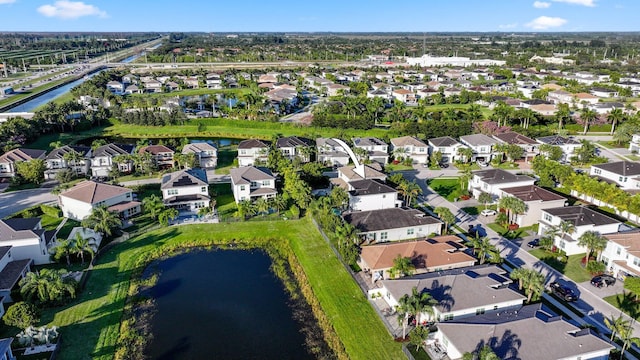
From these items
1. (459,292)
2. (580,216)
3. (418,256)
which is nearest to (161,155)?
(418,256)

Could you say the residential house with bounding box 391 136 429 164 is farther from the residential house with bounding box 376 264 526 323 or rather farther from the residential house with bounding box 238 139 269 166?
the residential house with bounding box 376 264 526 323

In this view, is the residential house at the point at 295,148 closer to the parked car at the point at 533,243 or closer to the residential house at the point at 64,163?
the residential house at the point at 64,163

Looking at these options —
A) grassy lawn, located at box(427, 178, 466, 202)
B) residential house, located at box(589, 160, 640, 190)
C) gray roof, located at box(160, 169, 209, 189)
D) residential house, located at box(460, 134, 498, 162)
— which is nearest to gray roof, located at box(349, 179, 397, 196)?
grassy lawn, located at box(427, 178, 466, 202)

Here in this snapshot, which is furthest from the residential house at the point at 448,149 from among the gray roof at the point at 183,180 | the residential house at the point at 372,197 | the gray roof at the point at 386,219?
the gray roof at the point at 183,180

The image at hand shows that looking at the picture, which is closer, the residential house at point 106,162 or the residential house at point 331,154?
the residential house at point 106,162

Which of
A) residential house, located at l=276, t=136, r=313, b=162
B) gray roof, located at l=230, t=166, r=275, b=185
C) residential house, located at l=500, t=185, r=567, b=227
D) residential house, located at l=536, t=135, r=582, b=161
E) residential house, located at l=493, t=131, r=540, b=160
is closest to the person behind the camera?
residential house, located at l=500, t=185, r=567, b=227

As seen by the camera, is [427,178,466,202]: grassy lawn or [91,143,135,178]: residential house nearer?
[427,178,466,202]: grassy lawn

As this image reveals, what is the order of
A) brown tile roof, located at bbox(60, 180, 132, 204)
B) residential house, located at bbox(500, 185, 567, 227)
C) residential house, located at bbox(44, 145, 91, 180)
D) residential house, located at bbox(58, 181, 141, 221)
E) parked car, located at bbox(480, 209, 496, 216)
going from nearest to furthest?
residential house, located at bbox(500, 185, 567, 227), residential house, located at bbox(58, 181, 141, 221), brown tile roof, located at bbox(60, 180, 132, 204), parked car, located at bbox(480, 209, 496, 216), residential house, located at bbox(44, 145, 91, 180)

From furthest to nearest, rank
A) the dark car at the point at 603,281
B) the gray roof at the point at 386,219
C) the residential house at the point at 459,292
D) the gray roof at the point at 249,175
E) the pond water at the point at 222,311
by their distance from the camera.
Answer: the gray roof at the point at 249,175 < the gray roof at the point at 386,219 < the dark car at the point at 603,281 < the residential house at the point at 459,292 < the pond water at the point at 222,311

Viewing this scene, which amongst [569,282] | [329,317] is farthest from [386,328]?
[569,282]
